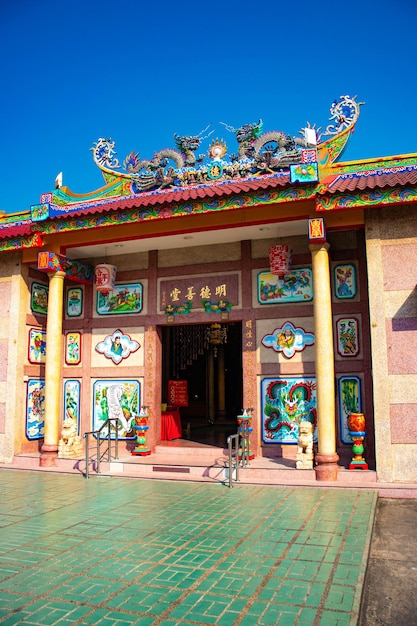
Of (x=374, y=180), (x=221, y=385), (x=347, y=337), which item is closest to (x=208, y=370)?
(x=221, y=385)

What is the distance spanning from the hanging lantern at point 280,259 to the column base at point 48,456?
5.29 metres

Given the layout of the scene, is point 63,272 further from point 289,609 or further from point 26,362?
point 289,609

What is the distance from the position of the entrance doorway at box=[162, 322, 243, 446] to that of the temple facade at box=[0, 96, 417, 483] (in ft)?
14.8

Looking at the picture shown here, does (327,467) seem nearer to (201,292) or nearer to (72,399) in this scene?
(201,292)

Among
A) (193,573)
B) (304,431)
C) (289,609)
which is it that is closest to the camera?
(289,609)

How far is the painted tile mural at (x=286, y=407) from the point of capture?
9.26m

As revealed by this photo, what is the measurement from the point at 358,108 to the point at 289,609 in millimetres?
8091

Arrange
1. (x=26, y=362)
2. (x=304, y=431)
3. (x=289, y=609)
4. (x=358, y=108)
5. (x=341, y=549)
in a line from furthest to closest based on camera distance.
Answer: (x=26, y=362) < (x=358, y=108) < (x=304, y=431) < (x=341, y=549) < (x=289, y=609)

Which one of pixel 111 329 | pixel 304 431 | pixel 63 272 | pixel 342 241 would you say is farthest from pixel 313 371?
pixel 63 272

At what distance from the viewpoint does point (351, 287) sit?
912 centimetres

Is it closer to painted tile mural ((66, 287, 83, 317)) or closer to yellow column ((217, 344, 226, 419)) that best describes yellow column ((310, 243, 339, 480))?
painted tile mural ((66, 287, 83, 317))

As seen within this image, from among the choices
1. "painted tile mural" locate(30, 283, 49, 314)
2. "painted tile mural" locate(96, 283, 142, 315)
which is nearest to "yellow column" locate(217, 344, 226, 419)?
"painted tile mural" locate(96, 283, 142, 315)

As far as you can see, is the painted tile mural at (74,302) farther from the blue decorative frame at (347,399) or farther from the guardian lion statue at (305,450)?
the blue decorative frame at (347,399)

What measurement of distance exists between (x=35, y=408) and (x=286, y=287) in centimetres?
574
